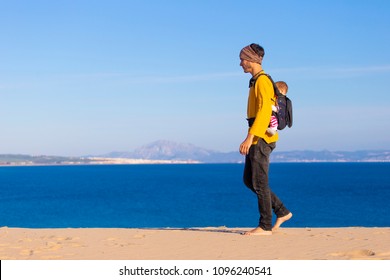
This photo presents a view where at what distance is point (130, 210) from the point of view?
67.4m

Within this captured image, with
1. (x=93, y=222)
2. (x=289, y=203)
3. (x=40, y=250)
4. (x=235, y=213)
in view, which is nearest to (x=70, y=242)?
(x=40, y=250)

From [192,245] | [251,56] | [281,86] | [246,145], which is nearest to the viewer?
[192,245]

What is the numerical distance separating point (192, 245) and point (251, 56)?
2.86 metres

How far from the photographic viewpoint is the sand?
7234 millimetres

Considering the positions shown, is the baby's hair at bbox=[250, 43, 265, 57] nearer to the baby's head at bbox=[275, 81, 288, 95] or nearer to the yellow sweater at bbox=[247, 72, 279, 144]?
the yellow sweater at bbox=[247, 72, 279, 144]

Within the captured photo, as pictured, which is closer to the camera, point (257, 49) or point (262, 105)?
point (262, 105)

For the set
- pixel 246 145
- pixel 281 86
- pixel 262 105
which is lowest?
pixel 246 145

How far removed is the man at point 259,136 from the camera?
28.4 ft

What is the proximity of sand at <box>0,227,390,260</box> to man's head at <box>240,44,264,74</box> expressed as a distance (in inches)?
96.5

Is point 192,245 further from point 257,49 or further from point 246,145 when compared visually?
point 257,49

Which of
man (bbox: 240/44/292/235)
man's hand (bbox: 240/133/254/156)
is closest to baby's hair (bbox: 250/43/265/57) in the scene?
man (bbox: 240/44/292/235)

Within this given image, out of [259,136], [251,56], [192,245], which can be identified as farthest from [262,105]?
[192,245]

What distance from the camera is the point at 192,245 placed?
8164 millimetres
